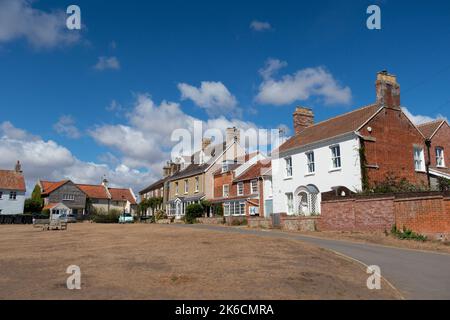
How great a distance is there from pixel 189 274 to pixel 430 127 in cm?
3282

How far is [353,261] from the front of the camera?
1396 cm

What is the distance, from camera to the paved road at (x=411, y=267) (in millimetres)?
10055

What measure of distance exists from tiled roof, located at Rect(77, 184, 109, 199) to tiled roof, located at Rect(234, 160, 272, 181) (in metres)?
43.3

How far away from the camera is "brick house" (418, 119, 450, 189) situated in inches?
1302

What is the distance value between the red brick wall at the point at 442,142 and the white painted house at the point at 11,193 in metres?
62.6

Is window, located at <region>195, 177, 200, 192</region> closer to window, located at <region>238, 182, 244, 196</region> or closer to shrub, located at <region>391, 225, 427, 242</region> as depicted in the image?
window, located at <region>238, 182, 244, 196</region>

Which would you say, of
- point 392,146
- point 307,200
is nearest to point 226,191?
point 307,200

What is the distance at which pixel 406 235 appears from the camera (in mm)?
20969

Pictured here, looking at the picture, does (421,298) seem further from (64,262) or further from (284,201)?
(284,201)

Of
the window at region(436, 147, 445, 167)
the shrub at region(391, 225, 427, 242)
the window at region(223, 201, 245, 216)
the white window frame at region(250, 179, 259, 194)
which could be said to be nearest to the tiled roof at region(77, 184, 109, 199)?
the window at region(223, 201, 245, 216)

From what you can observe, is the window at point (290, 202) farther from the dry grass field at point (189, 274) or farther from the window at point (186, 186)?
the window at point (186, 186)

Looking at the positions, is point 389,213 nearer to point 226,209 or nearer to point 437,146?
point 437,146

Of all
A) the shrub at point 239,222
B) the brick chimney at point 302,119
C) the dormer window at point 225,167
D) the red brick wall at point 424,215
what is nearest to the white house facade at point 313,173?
the shrub at point 239,222
